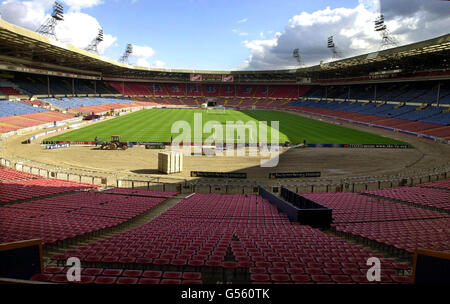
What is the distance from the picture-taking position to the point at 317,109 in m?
92.2

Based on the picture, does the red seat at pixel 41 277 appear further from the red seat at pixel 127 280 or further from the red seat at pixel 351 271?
the red seat at pixel 351 271

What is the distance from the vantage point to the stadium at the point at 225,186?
7.20 m

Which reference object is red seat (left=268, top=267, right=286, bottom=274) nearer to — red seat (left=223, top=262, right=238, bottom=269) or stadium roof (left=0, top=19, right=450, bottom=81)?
red seat (left=223, top=262, right=238, bottom=269)

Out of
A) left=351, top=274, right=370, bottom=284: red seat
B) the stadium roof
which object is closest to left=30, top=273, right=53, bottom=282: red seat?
left=351, top=274, right=370, bottom=284: red seat

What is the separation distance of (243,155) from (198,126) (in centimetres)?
2564

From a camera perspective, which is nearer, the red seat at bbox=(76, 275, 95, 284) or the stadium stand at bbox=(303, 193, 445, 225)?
the red seat at bbox=(76, 275, 95, 284)

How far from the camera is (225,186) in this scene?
24.3m

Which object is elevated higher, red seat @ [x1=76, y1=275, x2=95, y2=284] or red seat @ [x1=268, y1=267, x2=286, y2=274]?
red seat @ [x1=76, y1=275, x2=95, y2=284]

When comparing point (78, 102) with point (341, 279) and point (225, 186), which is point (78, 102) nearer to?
point (225, 186)

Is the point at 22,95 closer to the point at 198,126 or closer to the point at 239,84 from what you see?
the point at 198,126

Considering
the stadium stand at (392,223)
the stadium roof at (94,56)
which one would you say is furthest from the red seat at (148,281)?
the stadium roof at (94,56)

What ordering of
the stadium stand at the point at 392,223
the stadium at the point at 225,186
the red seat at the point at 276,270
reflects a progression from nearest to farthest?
the red seat at the point at 276,270 < the stadium at the point at 225,186 < the stadium stand at the point at 392,223

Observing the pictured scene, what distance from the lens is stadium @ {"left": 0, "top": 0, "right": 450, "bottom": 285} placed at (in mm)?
7203
